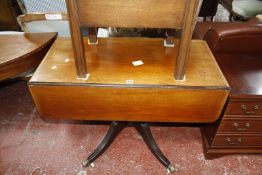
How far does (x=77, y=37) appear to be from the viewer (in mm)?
1025

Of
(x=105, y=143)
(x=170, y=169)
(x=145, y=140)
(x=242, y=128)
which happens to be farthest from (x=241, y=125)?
(x=105, y=143)

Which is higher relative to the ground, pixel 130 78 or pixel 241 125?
pixel 130 78

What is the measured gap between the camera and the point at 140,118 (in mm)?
1270

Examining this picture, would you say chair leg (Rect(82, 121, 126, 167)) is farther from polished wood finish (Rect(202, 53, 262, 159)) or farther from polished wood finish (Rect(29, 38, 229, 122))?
polished wood finish (Rect(202, 53, 262, 159))

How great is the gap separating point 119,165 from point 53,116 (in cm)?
67

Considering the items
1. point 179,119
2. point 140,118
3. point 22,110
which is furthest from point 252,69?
point 22,110

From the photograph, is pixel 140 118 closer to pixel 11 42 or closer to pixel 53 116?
pixel 53 116

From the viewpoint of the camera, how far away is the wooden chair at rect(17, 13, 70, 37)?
5.35 ft

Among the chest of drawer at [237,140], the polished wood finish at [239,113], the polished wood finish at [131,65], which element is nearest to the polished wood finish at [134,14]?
the polished wood finish at [131,65]

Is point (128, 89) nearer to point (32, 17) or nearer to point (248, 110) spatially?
point (248, 110)

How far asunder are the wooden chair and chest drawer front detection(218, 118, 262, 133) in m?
1.40

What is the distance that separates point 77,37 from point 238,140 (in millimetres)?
1341

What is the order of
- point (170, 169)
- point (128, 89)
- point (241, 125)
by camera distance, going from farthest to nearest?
point (170, 169) → point (241, 125) → point (128, 89)

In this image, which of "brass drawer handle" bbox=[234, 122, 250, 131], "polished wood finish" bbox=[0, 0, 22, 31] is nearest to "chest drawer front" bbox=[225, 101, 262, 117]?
"brass drawer handle" bbox=[234, 122, 250, 131]
